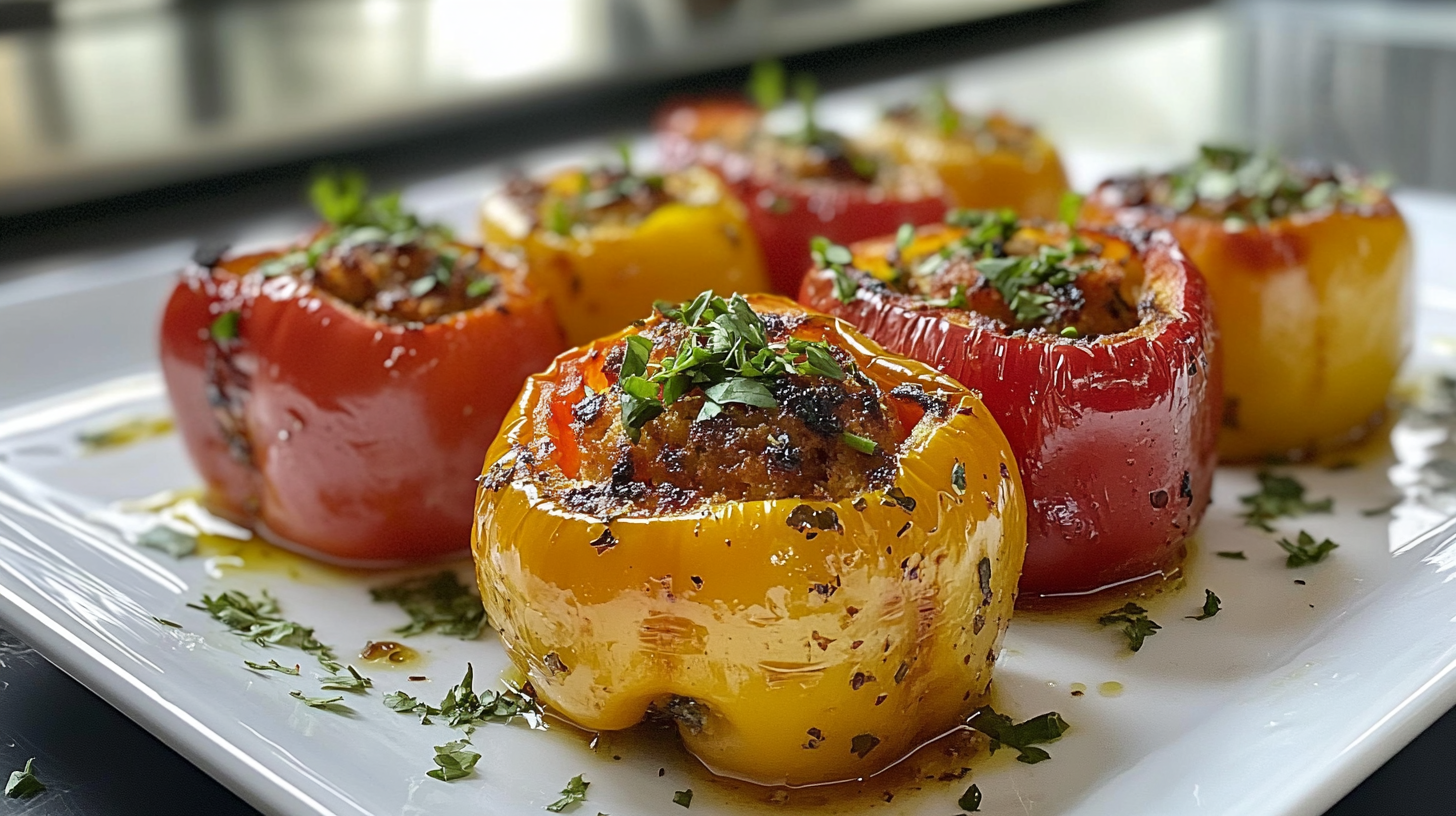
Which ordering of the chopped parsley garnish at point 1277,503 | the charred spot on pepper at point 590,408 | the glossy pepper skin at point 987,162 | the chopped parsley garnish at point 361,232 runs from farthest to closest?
the glossy pepper skin at point 987,162 < the chopped parsley garnish at point 361,232 < the chopped parsley garnish at point 1277,503 < the charred spot on pepper at point 590,408

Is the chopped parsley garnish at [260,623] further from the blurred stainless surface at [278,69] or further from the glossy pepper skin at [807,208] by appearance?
the blurred stainless surface at [278,69]

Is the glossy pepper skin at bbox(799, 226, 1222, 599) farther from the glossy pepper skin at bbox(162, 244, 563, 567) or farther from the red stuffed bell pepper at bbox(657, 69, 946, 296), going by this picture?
the red stuffed bell pepper at bbox(657, 69, 946, 296)

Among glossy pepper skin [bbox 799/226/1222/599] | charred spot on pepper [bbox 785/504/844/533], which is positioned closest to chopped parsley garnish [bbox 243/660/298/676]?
charred spot on pepper [bbox 785/504/844/533]

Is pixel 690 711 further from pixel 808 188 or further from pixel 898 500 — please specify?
pixel 808 188

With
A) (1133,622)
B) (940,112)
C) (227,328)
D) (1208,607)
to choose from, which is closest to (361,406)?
(227,328)

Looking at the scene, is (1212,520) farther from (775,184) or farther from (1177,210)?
(775,184)

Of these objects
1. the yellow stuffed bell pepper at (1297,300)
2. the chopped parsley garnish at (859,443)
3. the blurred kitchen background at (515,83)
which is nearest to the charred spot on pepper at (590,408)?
the chopped parsley garnish at (859,443)

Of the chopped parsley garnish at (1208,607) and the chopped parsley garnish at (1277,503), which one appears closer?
the chopped parsley garnish at (1208,607)
